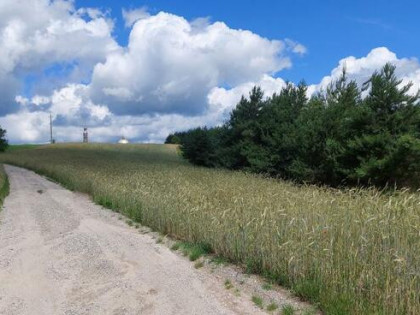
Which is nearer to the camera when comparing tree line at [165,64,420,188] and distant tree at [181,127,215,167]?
tree line at [165,64,420,188]

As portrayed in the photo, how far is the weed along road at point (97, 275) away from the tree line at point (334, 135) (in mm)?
9678

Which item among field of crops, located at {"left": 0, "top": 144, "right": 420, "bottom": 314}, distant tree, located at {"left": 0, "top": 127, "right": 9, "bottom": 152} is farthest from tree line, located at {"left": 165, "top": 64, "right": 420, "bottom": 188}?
distant tree, located at {"left": 0, "top": 127, "right": 9, "bottom": 152}

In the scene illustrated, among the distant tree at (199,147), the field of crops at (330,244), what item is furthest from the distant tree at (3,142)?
the field of crops at (330,244)

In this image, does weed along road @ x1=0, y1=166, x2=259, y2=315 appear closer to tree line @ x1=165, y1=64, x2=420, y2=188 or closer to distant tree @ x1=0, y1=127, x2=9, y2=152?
tree line @ x1=165, y1=64, x2=420, y2=188

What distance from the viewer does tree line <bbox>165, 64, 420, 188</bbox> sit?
22.9 m

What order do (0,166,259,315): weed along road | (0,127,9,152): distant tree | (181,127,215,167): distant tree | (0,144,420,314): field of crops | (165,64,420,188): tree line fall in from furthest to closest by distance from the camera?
1. (0,127,9,152): distant tree
2. (181,127,215,167): distant tree
3. (165,64,420,188): tree line
4. (0,166,259,315): weed along road
5. (0,144,420,314): field of crops

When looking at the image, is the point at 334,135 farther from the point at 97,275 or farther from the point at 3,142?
the point at 3,142

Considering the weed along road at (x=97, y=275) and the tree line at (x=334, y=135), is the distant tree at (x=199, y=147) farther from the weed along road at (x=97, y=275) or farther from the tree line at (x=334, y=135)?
the weed along road at (x=97, y=275)

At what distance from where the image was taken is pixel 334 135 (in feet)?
90.8

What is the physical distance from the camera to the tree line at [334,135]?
22.9 metres

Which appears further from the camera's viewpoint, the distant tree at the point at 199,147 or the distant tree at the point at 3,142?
the distant tree at the point at 3,142

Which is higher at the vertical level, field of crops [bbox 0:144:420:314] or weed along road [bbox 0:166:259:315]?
field of crops [bbox 0:144:420:314]

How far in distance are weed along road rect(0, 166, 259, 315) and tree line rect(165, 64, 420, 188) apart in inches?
381

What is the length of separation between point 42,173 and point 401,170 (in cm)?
3082
